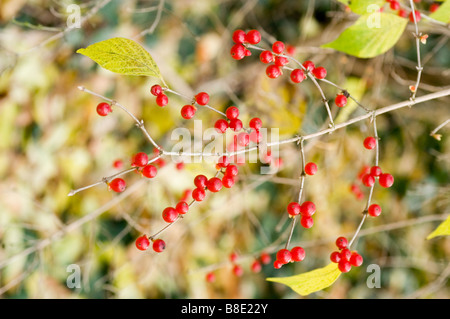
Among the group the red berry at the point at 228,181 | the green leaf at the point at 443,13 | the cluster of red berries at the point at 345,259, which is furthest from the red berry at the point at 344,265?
the green leaf at the point at 443,13

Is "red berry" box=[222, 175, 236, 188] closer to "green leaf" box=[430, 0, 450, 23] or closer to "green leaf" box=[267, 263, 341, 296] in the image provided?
"green leaf" box=[267, 263, 341, 296]

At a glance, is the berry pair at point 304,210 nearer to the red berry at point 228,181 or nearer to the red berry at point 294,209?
the red berry at point 294,209


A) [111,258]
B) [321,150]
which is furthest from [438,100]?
[111,258]

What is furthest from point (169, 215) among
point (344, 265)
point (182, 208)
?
point (344, 265)

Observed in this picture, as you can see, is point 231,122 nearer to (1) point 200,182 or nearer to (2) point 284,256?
(1) point 200,182

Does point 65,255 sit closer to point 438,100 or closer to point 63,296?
point 63,296

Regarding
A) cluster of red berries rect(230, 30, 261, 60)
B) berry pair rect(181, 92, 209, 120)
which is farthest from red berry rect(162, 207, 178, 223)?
cluster of red berries rect(230, 30, 261, 60)
